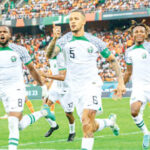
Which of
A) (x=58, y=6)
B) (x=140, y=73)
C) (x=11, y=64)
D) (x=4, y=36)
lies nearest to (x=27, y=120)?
(x=11, y=64)

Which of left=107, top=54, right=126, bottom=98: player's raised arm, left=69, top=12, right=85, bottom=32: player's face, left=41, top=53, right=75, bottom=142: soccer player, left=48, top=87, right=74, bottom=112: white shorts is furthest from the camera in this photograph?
left=48, top=87, right=74, bottom=112: white shorts

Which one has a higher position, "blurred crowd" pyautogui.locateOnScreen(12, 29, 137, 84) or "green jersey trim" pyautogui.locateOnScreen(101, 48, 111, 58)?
"green jersey trim" pyautogui.locateOnScreen(101, 48, 111, 58)

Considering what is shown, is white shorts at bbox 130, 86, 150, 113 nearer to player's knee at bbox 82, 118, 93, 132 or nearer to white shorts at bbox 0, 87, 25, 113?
player's knee at bbox 82, 118, 93, 132

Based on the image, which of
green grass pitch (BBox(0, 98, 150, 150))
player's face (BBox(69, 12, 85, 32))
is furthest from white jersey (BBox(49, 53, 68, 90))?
player's face (BBox(69, 12, 85, 32))

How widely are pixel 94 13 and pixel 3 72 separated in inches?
1317

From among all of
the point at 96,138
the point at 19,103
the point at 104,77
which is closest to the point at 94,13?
the point at 104,77

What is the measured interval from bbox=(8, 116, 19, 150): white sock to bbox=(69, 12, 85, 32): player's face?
188cm

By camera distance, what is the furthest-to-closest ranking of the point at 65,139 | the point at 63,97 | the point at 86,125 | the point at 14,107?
1. the point at 63,97
2. the point at 65,139
3. the point at 14,107
4. the point at 86,125

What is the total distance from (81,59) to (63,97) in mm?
3726

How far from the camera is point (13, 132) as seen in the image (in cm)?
861

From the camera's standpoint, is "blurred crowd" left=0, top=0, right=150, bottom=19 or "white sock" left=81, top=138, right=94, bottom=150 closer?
"white sock" left=81, top=138, right=94, bottom=150

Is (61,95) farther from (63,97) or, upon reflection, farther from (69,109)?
(69,109)

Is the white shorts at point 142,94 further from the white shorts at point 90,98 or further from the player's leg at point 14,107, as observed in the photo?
the player's leg at point 14,107

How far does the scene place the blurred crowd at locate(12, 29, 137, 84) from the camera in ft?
114
